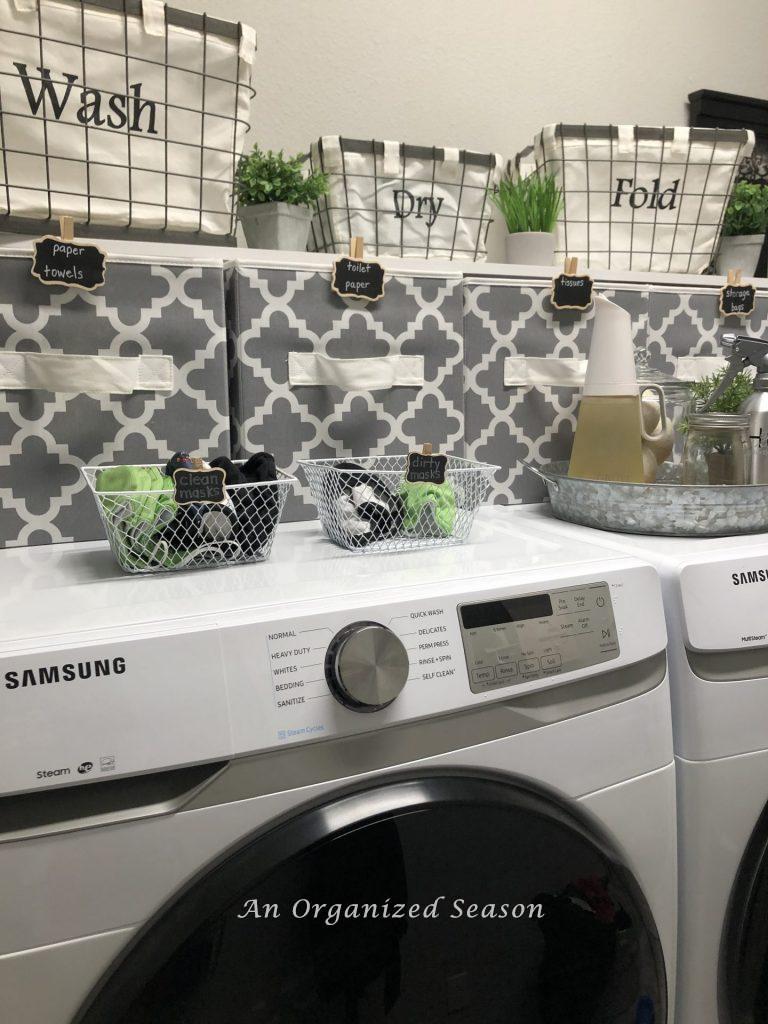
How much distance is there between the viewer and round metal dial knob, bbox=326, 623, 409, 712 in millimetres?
577

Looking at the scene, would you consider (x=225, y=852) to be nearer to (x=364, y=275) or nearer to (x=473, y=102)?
(x=364, y=275)

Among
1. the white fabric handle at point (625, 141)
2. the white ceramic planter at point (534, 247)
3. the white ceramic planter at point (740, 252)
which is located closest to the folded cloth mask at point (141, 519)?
the white ceramic planter at point (534, 247)

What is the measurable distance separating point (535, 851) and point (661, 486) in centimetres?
49

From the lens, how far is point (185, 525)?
75 centimetres

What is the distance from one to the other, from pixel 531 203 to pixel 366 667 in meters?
0.98

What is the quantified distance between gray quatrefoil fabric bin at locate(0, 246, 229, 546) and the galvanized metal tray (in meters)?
0.54

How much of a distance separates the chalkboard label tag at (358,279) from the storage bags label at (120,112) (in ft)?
0.60

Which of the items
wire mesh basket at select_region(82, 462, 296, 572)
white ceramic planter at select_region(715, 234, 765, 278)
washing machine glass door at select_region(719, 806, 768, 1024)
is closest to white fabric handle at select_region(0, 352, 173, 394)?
wire mesh basket at select_region(82, 462, 296, 572)

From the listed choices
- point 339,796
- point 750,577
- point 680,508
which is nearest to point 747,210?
point 680,508

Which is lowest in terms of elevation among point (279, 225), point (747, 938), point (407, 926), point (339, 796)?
point (747, 938)

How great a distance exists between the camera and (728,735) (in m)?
0.77

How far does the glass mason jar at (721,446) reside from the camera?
0.99m

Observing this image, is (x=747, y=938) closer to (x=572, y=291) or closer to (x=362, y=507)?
(x=362, y=507)

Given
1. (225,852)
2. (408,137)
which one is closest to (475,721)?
(225,852)
